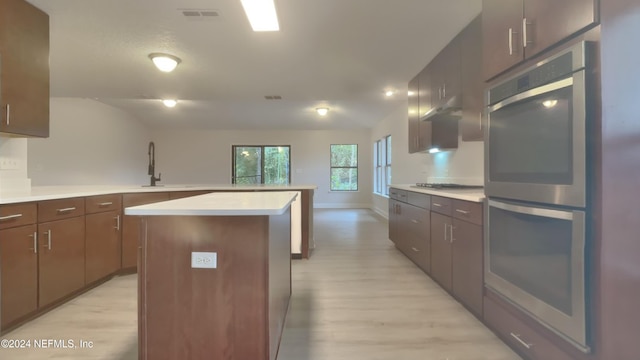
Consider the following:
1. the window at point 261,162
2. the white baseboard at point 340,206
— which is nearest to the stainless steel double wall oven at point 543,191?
the white baseboard at point 340,206

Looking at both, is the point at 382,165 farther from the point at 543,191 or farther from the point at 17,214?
the point at 17,214

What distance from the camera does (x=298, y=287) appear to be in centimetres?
283

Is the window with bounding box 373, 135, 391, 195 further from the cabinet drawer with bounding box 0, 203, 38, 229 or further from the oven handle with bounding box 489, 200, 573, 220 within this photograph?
the cabinet drawer with bounding box 0, 203, 38, 229

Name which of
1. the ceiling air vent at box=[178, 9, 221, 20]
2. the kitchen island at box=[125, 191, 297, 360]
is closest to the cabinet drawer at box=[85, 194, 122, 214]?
the ceiling air vent at box=[178, 9, 221, 20]

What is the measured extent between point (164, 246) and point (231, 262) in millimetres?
302

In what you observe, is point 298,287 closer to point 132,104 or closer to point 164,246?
point 164,246

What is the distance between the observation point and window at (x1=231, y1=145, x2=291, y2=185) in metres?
9.50

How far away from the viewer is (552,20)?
1.38 meters

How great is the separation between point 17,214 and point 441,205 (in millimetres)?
3117

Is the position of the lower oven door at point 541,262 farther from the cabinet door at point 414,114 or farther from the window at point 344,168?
the window at point 344,168

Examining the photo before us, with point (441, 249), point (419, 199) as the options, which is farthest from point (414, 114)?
point (441, 249)

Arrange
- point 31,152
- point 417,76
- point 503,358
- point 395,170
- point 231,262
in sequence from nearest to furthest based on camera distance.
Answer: point 231,262
point 503,358
point 417,76
point 31,152
point 395,170

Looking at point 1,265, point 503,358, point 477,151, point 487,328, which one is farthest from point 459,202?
point 1,265

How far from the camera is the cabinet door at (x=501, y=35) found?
161cm
